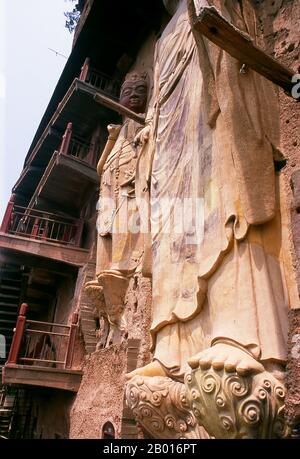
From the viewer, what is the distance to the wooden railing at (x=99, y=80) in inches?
351

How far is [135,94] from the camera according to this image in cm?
588

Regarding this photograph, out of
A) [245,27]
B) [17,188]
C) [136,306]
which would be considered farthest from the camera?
[17,188]

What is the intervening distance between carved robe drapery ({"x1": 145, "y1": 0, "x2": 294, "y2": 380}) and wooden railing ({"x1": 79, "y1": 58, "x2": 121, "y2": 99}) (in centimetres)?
552

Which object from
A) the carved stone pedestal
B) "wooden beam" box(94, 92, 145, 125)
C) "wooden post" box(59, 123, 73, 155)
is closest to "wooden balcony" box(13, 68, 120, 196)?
"wooden post" box(59, 123, 73, 155)

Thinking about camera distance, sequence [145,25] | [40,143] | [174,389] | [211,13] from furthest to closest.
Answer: [40,143] → [145,25] → [174,389] → [211,13]

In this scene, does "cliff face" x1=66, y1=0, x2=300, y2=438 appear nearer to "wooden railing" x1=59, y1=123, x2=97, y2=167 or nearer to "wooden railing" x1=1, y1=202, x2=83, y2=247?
"wooden railing" x1=59, y1=123, x2=97, y2=167

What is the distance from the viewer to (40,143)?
1155cm

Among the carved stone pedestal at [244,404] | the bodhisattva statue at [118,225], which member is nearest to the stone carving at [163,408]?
the carved stone pedestal at [244,404]

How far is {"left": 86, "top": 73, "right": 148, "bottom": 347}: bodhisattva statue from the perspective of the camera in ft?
17.1

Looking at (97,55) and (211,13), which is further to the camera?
(97,55)

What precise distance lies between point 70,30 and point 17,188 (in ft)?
17.0
